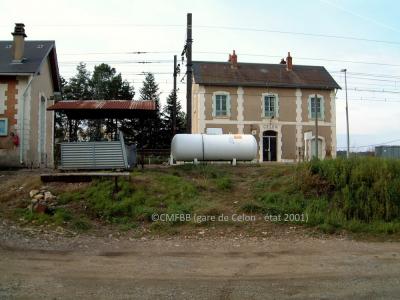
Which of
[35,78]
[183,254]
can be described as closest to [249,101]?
[35,78]

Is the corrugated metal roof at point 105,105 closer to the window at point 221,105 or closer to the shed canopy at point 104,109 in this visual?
the shed canopy at point 104,109

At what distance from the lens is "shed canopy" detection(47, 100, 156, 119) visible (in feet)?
53.7

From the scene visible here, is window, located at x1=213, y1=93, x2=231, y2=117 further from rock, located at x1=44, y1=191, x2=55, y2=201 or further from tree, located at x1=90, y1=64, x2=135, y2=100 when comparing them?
rock, located at x1=44, y1=191, x2=55, y2=201

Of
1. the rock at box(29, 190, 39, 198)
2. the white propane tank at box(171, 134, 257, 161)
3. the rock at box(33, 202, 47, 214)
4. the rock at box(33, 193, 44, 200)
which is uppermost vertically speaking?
the white propane tank at box(171, 134, 257, 161)

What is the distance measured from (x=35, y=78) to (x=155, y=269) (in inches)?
731

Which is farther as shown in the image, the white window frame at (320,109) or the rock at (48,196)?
the white window frame at (320,109)

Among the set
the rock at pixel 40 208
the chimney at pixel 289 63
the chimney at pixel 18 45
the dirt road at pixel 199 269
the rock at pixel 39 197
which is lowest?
the dirt road at pixel 199 269

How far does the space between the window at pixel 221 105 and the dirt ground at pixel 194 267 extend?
28.1 meters

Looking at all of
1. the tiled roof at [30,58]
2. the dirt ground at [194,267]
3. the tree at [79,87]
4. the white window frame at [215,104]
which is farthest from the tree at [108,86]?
the dirt ground at [194,267]

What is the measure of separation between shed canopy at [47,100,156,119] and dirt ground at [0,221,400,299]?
6514mm

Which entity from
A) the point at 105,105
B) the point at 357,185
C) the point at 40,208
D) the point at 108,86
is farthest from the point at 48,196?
the point at 108,86

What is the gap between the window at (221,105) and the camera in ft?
125

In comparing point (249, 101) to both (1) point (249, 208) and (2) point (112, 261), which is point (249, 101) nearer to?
(1) point (249, 208)

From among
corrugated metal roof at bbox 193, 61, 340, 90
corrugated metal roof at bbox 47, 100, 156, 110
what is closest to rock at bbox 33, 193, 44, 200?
corrugated metal roof at bbox 47, 100, 156, 110
